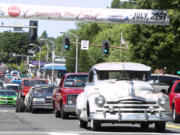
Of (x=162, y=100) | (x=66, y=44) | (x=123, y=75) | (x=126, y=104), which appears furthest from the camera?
(x=66, y=44)

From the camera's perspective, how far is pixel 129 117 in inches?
667

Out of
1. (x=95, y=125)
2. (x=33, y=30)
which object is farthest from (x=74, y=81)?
(x=33, y=30)

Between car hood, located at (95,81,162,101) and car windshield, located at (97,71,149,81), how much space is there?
3.45 feet

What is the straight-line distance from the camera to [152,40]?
183 ft

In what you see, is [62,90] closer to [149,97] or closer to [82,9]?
[149,97]

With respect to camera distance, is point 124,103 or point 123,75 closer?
point 124,103

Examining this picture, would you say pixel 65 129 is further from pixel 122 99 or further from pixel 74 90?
pixel 74 90

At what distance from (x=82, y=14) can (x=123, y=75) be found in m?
25.9

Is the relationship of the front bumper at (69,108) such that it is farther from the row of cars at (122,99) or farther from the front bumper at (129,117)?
the front bumper at (129,117)

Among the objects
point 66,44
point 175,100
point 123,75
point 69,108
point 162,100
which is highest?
point 123,75

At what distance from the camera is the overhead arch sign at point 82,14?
44000 millimetres

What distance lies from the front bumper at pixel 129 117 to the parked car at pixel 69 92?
30.3 feet

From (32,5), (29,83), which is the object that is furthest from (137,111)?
(29,83)

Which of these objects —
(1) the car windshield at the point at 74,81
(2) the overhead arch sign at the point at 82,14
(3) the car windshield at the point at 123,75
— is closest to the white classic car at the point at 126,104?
(3) the car windshield at the point at 123,75
